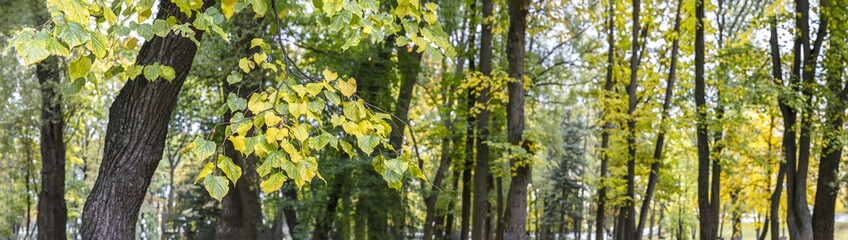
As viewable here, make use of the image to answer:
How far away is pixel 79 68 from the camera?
9.20ft

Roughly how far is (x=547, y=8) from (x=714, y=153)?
6741mm

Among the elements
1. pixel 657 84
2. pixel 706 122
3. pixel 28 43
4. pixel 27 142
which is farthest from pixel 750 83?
pixel 27 142

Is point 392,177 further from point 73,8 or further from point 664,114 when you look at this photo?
point 664,114

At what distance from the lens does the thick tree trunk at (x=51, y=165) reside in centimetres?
1548

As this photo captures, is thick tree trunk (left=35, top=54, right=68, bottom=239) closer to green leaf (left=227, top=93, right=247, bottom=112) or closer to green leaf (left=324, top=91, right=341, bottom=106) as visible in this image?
green leaf (left=227, top=93, right=247, bottom=112)

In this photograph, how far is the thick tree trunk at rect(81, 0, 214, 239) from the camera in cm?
419

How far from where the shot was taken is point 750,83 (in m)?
12.0

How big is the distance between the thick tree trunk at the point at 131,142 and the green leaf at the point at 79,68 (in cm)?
133

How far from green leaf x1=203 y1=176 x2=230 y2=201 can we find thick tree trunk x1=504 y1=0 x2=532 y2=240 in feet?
21.8

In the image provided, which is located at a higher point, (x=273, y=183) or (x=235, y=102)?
(x=235, y=102)

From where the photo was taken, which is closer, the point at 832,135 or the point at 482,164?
the point at 832,135

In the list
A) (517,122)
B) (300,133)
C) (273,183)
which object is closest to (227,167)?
(273,183)

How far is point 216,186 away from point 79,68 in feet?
2.72

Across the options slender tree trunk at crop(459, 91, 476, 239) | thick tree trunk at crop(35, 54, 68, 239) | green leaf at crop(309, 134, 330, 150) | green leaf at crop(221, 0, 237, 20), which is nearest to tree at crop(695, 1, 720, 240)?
slender tree trunk at crop(459, 91, 476, 239)
